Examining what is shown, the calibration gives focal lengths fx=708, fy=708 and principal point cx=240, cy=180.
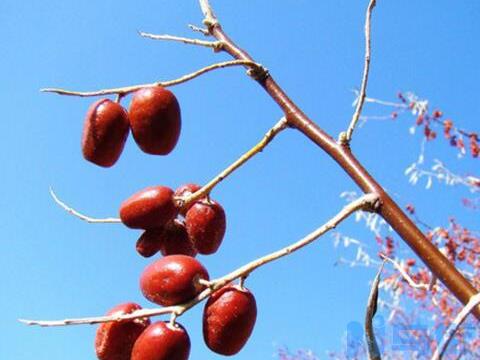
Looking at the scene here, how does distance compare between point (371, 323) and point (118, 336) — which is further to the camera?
point (118, 336)

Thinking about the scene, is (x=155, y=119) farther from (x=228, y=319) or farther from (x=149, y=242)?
(x=228, y=319)

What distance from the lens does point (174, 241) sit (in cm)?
136

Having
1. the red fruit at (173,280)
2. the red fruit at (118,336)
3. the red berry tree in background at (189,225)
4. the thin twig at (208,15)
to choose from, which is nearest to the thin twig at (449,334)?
the red berry tree in background at (189,225)

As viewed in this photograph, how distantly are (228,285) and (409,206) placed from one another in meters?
Answer: 6.32

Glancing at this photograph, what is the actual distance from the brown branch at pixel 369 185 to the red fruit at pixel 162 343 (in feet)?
1.22

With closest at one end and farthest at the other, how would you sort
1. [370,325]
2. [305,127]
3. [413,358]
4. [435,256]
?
[370,325] < [435,256] < [305,127] < [413,358]

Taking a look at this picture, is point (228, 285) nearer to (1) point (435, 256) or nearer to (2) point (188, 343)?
(2) point (188, 343)

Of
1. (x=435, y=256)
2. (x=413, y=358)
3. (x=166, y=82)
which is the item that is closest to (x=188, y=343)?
(x=435, y=256)

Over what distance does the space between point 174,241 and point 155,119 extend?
244 millimetres

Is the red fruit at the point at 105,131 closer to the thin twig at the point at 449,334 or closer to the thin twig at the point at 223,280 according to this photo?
the thin twig at the point at 223,280

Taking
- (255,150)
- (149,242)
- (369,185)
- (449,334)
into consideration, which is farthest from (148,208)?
(449,334)

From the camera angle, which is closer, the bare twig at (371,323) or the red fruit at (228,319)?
the bare twig at (371,323)

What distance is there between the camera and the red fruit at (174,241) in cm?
136

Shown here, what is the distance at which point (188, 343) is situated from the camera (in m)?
1.07
